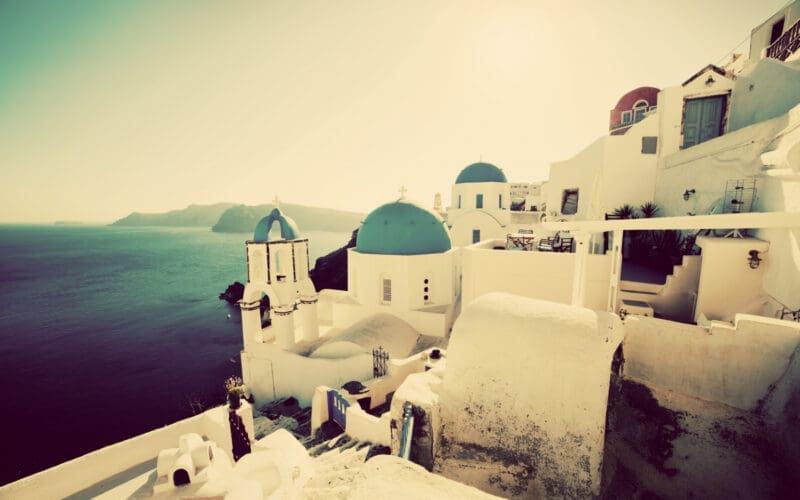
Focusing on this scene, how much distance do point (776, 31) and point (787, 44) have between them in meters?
3.48

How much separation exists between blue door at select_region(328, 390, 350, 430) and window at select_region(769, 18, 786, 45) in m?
22.6

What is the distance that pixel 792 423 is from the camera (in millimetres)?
4395

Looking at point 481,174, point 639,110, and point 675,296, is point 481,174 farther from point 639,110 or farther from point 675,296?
point 675,296

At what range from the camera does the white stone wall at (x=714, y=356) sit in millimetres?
4797

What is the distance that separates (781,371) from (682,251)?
6.42 meters

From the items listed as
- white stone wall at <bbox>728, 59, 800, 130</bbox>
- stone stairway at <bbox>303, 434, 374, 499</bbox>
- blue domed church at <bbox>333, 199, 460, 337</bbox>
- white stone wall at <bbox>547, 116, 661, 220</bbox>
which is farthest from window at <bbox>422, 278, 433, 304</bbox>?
white stone wall at <bbox>728, 59, 800, 130</bbox>

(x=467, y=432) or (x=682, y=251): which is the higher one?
(x=682, y=251)

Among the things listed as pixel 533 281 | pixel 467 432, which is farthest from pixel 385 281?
pixel 467 432

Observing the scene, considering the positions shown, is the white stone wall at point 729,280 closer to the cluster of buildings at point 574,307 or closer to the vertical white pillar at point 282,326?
the cluster of buildings at point 574,307

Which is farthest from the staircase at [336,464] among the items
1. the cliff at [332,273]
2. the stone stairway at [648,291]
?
the cliff at [332,273]

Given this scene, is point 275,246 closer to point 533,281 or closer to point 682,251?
point 533,281

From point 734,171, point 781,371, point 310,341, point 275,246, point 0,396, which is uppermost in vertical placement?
point 734,171

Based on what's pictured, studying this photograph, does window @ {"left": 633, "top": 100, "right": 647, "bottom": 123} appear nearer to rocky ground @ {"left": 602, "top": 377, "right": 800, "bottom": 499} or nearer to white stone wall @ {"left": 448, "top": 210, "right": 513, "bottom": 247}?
white stone wall @ {"left": 448, "top": 210, "right": 513, "bottom": 247}

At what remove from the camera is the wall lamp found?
22.9 ft
